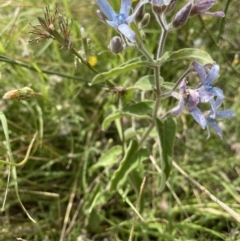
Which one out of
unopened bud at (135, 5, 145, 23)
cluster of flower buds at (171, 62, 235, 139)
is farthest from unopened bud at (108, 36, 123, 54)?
cluster of flower buds at (171, 62, 235, 139)

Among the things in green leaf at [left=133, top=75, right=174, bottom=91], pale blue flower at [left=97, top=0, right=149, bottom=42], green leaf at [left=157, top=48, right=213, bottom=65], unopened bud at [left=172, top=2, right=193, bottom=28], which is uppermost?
pale blue flower at [left=97, top=0, right=149, bottom=42]

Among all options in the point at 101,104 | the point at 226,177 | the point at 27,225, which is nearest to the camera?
the point at 27,225

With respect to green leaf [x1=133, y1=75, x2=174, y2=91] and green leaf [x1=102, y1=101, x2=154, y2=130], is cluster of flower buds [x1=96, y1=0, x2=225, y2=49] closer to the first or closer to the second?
green leaf [x1=133, y1=75, x2=174, y2=91]

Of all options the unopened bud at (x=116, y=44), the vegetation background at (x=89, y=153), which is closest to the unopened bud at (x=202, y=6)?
the unopened bud at (x=116, y=44)

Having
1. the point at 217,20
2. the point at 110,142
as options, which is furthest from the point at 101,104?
the point at 217,20

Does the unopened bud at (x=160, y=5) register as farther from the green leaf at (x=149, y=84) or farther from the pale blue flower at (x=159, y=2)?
the green leaf at (x=149, y=84)

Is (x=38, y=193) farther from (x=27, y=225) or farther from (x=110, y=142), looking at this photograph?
(x=110, y=142)
